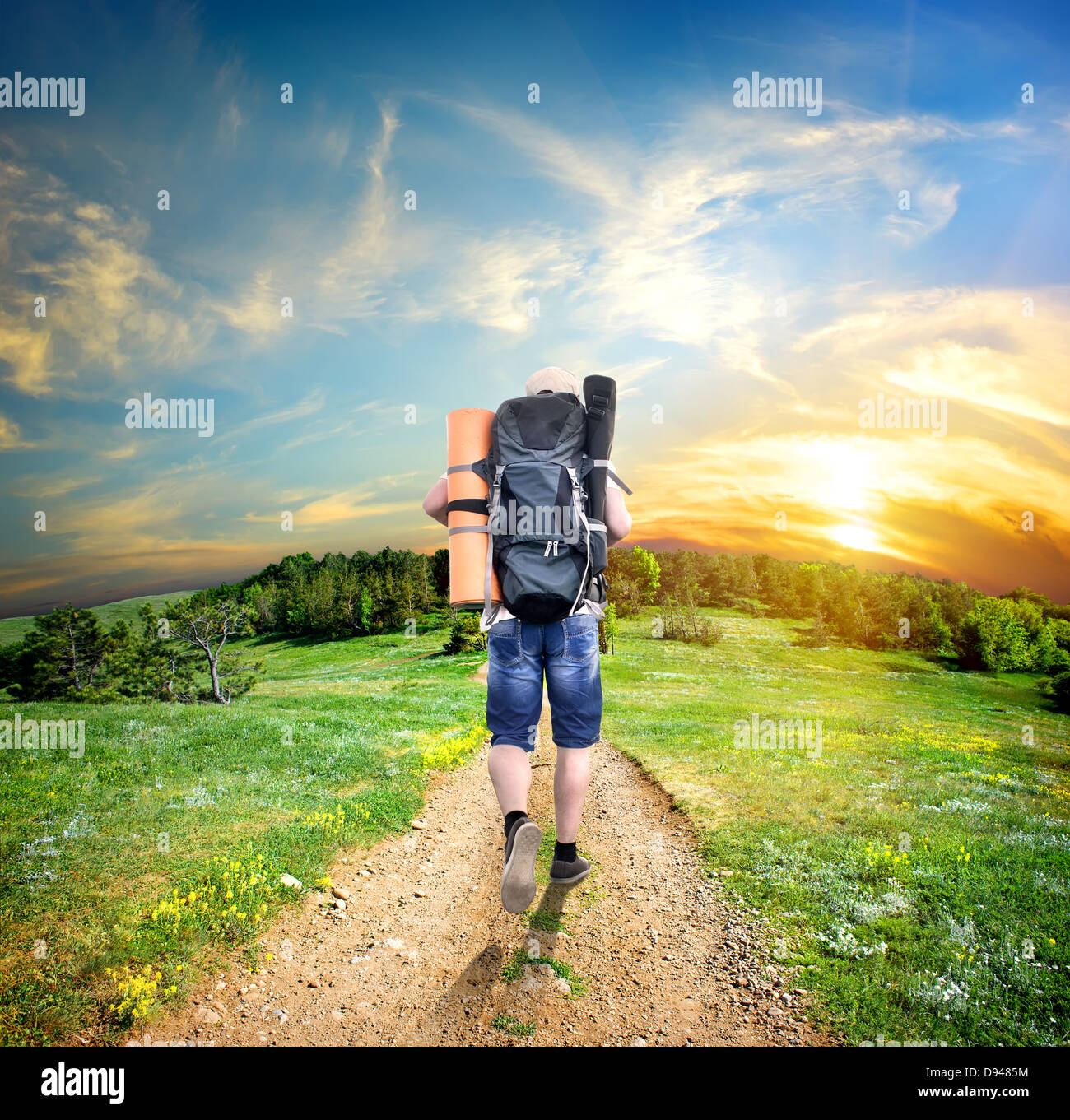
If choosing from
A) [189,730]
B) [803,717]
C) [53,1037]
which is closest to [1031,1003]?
[53,1037]

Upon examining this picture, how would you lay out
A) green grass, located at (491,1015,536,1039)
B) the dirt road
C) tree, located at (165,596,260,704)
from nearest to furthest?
green grass, located at (491,1015,536,1039) < the dirt road < tree, located at (165,596,260,704)

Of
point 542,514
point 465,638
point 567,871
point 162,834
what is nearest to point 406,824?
point 162,834

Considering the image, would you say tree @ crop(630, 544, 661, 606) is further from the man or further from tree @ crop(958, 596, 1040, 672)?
the man

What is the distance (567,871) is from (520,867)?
1460 millimetres

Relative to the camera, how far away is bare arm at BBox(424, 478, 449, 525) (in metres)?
5.41

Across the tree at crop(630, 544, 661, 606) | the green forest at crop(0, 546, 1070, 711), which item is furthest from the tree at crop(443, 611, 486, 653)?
the tree at crop(630, 544, 661, 606)

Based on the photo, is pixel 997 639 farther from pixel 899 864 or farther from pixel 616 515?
pixel 616 515

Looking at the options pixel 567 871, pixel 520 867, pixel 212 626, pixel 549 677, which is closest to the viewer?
pixel 520 867

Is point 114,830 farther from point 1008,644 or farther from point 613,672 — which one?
point 1008,644

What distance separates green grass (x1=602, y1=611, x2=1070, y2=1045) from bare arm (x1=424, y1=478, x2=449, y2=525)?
203 inches

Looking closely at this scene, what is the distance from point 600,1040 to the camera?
4.02 metres

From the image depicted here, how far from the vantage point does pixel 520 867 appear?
14.9ft

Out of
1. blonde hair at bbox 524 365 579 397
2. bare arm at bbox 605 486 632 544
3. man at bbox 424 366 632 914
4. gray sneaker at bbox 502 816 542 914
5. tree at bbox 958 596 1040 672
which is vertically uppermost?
blonde hair at bbox 524 365 579 397

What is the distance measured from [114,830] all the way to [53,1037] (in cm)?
393
